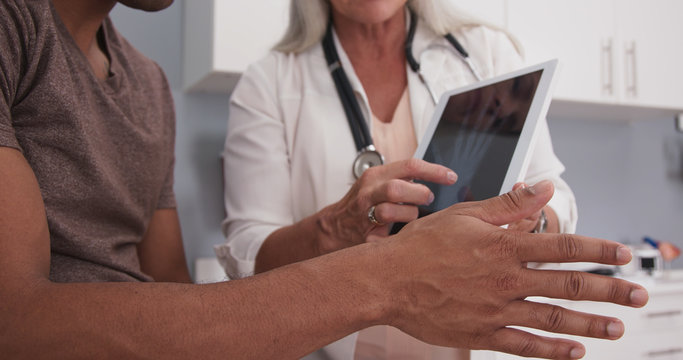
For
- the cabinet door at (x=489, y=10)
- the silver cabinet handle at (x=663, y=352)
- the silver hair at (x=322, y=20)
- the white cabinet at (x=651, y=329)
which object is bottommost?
the silver cabinet handle at (x=663, y=352)

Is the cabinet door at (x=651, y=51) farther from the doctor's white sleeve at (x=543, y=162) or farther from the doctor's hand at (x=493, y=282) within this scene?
the doctor's hand at (x=493, y=282)

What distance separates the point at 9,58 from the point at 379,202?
20.3 inches

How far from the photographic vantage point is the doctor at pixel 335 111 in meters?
1.11

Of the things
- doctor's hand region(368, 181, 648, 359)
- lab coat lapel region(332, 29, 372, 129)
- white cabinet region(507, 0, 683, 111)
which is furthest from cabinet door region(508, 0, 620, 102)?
doctor's hand region(368, 181, 648, 359)

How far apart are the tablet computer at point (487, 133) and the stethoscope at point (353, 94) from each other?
8.2 inches

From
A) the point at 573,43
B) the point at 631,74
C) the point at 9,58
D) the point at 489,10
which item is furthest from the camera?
the point at 631,74

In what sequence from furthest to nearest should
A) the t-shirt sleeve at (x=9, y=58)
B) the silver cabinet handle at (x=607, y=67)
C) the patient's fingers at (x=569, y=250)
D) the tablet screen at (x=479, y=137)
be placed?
the silver cabinet handle at (x=607, y=67), the tablet screen at (x=479, y=137), the t-shirt sleeve at (x=9, y=58), the patient's fingers at (x=569, y=250)

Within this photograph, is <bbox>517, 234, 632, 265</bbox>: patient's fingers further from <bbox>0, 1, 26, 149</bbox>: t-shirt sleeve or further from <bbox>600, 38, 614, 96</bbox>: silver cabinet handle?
<bbox>600, 38, 614, 96</bbox>: silver cabinet handle

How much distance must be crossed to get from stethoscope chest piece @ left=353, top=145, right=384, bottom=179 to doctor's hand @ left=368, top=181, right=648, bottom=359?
0.48 meters

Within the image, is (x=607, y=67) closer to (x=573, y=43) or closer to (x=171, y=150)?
(x=573, y=43)

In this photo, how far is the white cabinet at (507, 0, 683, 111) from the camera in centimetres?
213

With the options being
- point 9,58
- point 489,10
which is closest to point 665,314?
point 489,10

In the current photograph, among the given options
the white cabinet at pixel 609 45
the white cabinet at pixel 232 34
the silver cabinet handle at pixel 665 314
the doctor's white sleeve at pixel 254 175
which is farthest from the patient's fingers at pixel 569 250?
the silver cabinet handle at pixel 665 314

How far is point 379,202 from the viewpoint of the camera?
2.80 ft
